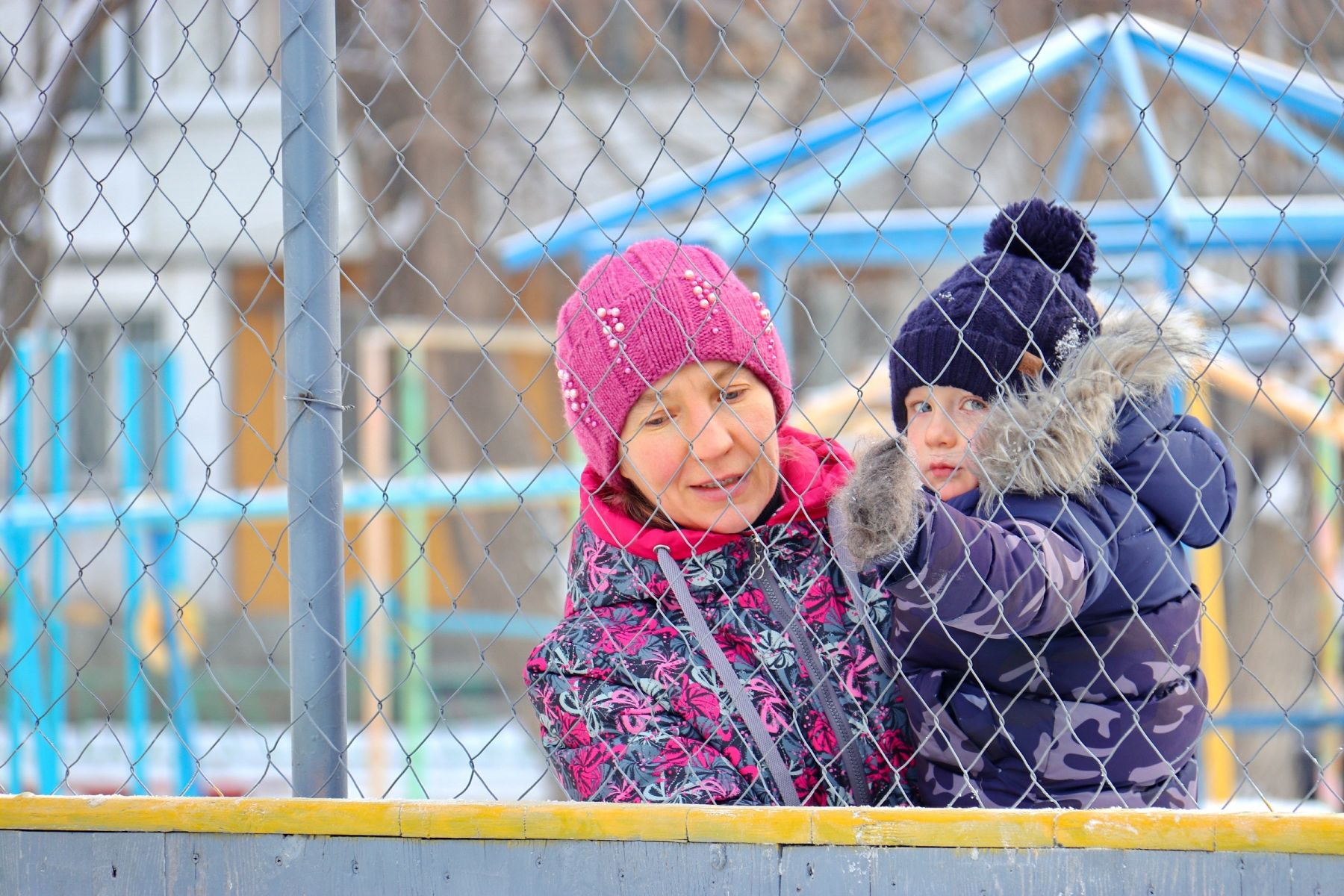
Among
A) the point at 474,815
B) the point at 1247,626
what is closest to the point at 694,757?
the point at 474,815

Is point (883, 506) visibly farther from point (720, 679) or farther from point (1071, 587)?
point (720, 679)

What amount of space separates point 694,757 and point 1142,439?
2.39 ft

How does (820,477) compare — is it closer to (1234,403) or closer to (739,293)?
(739,293)

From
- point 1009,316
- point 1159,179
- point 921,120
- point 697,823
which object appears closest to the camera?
point 697,823

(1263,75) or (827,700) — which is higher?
(1263,75)

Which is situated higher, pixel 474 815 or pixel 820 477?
pixel 820 477

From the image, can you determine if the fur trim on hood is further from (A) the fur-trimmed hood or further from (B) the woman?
(B) the woman

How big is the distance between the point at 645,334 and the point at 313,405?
1.61 feet

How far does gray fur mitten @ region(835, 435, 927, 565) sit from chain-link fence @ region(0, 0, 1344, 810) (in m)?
0.11

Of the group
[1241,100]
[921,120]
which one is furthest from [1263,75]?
[921,120]

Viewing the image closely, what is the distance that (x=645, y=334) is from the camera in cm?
189

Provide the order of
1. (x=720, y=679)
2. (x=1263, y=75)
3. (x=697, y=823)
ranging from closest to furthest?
(x=697, y=823) < (x=720, y=679) < (x=1263, y=75)

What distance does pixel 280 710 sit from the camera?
10633 millimetres

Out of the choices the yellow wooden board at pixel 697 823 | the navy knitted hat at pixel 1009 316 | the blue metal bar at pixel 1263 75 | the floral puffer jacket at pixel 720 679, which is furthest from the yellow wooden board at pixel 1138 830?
the blue metal bar at pixel 1263 75
